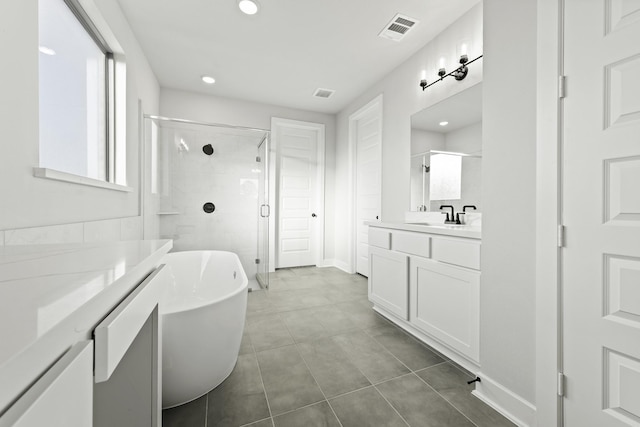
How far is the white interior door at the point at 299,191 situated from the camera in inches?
160

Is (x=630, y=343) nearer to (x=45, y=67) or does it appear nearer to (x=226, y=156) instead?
(x=45, y=67)

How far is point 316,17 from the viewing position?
2.15 m

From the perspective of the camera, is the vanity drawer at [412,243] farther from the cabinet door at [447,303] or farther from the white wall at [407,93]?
the white wall at [407,93]

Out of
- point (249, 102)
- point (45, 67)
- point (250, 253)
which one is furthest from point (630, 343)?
point (249, 102)

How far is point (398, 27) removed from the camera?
7.39ft

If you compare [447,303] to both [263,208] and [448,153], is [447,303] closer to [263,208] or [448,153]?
[448,153]

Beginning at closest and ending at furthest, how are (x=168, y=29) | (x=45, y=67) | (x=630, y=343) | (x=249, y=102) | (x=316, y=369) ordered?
(x=630, y=343) < (x=45, y=67) < (x=316, y=369) < (x=168, y=29) < (x=249, y=102)

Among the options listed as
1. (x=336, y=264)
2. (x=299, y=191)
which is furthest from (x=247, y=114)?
(x=336, y=264)

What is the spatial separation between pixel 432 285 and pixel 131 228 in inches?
96.4

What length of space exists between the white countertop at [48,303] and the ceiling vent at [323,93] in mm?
3327

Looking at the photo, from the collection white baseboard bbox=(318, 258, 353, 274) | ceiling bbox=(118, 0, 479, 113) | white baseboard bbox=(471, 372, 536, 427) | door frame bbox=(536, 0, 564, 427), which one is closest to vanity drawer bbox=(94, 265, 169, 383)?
door frame bbox=(536, 0, 564, 427)

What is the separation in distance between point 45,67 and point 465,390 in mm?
2782

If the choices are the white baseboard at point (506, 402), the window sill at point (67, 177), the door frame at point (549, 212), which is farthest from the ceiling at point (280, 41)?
the white baseboard at point (506, 402)

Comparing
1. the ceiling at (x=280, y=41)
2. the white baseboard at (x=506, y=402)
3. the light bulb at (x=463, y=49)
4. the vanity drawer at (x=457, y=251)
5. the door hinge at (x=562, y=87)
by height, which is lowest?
the white baseboard at (x=506, y=402)
